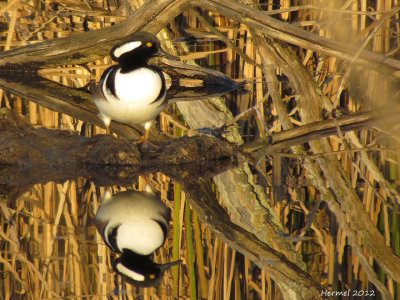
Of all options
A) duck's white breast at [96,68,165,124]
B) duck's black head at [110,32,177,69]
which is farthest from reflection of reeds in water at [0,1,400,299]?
duck's black head at [110,32,177,69]

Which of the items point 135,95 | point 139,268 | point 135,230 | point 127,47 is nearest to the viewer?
point 139,268

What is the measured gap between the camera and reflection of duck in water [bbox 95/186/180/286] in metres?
2.45

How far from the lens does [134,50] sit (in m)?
3.85

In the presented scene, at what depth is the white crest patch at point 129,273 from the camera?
2340 millimetres

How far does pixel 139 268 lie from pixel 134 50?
1.79 m

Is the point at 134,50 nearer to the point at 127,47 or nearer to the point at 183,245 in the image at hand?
the point at 127,47

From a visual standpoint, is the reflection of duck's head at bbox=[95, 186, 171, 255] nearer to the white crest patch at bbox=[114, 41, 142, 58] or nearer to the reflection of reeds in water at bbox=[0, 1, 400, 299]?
the reflection of reeds in water at bbox=[0, 1, 400, 299]

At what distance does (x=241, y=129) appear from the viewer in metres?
4.89

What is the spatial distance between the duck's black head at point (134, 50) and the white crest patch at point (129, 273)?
65.1 inches

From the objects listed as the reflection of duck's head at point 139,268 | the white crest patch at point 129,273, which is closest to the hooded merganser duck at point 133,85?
the reflection of duck's head at point 139,268

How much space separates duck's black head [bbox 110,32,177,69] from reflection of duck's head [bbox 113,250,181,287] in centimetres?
154

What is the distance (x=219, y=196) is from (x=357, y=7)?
2.52 metres

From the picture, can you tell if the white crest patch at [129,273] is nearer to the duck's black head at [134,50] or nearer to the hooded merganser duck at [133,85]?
the hooded merganser duck at [133,85]

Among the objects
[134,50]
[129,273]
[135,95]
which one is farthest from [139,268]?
[134,50]
